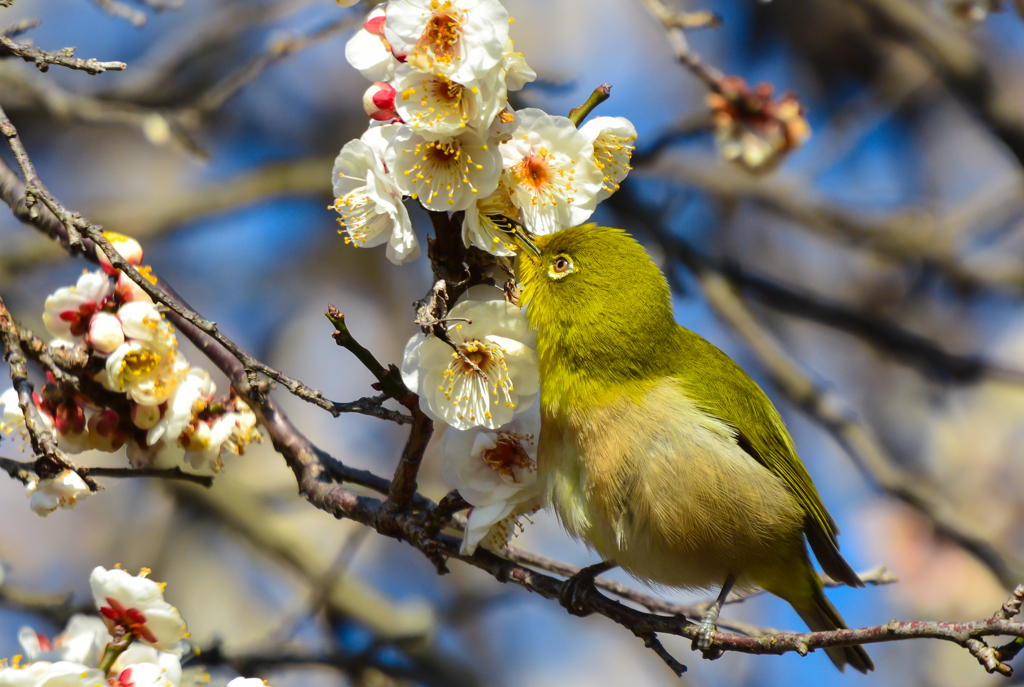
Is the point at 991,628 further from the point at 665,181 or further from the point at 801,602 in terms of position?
the point at 665,181

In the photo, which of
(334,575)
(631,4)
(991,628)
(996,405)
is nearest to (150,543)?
(334,575)

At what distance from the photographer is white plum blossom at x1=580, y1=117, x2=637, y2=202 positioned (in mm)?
2047

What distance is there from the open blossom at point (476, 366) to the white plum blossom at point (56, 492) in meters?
0.90

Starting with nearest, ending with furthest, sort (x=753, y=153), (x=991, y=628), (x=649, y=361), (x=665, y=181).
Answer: (x=991, y=628) → (x=649, y=361) → (x=753, y=153) → (x=665, y=181)

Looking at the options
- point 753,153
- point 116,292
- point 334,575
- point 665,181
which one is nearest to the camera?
point 116,292

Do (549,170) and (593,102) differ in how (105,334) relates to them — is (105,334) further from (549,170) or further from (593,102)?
(593,102)

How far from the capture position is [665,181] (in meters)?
6.38

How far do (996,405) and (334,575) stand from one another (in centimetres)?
747

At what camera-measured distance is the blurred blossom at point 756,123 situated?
4.75m

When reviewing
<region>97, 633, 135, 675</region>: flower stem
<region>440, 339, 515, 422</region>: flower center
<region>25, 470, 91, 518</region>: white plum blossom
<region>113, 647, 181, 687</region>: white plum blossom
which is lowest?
<region>113, 647, 181, 687</region>: white plum blossom

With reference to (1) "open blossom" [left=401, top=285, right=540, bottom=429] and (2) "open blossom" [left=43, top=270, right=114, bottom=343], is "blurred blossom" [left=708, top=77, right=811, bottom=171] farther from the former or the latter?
(2) "open blossom" [left=43, top=270, right=114, bottom=343]

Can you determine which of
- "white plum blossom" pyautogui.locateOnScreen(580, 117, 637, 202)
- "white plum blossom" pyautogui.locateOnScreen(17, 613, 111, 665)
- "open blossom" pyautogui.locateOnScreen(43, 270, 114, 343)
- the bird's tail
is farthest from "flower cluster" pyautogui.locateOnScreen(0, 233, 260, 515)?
the bird's tail

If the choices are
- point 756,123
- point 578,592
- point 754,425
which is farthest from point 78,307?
point 756,123

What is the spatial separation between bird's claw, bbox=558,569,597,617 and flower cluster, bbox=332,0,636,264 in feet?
3.46
